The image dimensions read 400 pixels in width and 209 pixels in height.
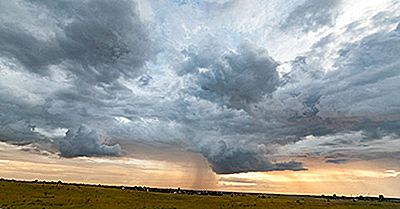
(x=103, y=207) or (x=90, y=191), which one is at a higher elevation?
(x=90, y=191)

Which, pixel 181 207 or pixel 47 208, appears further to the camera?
pixel 181 207

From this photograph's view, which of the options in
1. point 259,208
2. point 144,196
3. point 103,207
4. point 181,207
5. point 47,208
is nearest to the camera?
point 47,208

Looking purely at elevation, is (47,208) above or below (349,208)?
below

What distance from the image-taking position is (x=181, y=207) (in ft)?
264

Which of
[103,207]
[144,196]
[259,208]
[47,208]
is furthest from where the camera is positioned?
[144,196]

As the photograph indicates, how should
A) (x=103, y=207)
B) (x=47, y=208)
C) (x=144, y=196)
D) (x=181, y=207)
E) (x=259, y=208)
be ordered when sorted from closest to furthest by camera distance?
(x=47, y=208), (x=103, y=207), (x=181, y=207), (x=259, y=208), (x=144, y=196)

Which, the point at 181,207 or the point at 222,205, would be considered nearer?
the point at 181,207

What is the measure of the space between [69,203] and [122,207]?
1061 centimetres

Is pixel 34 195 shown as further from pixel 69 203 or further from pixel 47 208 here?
pixel 47 208

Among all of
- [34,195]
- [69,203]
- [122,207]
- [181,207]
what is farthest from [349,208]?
[34,195]

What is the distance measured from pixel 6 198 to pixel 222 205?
4356 cm

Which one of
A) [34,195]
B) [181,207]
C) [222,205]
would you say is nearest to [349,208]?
[222,205]

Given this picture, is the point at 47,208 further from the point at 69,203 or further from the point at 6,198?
the point at 6,198

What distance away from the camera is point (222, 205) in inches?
3524
